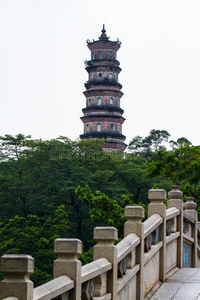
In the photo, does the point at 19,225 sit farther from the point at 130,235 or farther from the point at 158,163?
the point at 130,235

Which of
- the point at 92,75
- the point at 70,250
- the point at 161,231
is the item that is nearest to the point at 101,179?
the point at 92,75

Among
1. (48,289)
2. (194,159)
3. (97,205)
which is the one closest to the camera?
(48,289)

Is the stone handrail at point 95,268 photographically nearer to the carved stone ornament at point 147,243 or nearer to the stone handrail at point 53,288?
the stone handrail at point 53,288

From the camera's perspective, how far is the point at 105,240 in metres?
6.58

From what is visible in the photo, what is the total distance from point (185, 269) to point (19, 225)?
28.6m

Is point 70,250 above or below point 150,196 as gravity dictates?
below

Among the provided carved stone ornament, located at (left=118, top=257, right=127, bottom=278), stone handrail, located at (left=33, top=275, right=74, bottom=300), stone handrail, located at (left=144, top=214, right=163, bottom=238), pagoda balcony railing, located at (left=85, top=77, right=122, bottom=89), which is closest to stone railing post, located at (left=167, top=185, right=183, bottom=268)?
stone handrail, located at (left=144, top=214, right=163, bottom=238)

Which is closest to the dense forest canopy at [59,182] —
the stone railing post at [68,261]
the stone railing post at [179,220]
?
the stone railing post at [179,220]

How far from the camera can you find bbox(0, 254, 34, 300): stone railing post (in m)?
4.41

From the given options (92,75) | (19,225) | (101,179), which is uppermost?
(92,75)

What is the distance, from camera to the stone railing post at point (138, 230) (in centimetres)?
769

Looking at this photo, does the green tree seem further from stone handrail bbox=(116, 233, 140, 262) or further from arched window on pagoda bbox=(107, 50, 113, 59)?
stone handrail bbox=(116, 233, 140, 262)

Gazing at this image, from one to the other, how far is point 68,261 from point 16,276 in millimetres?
1084

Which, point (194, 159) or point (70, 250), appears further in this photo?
point (194, 159)
